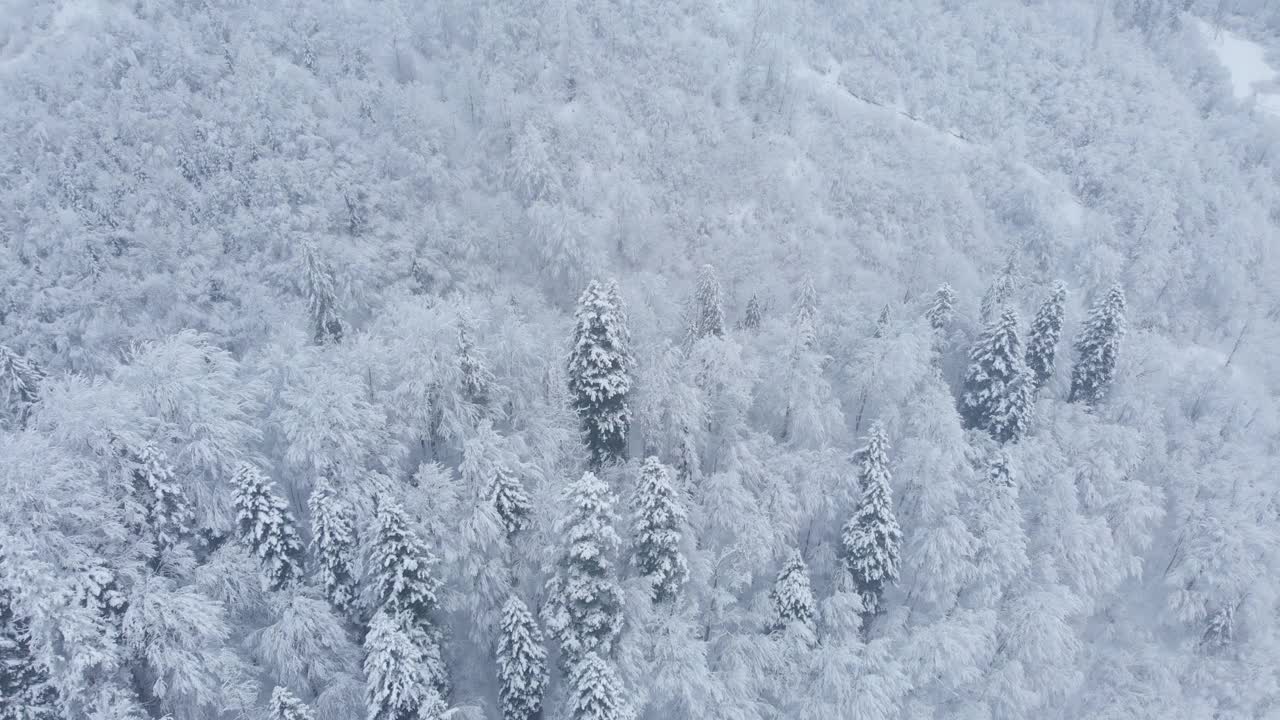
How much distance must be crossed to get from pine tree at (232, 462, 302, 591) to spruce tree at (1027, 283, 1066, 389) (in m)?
45.1

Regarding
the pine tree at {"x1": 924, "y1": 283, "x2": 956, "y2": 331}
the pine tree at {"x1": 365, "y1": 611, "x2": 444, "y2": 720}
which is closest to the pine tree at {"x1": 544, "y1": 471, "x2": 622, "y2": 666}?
the pine tree at {"x1": 365, "y1": 611, "x2": 444, "y2": 720}

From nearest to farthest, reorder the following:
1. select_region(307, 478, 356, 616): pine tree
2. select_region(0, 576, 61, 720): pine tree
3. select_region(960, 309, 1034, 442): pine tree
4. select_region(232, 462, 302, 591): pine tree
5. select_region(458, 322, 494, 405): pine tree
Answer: select_region(0, 576, 61, 720): pine tree → select_region(232, 462, 302, 591): pine tree → select_region(307, 478, 356, 616): pine tree → select_region(458, 322, 494, 405): pine tree → select_region(960, 309, 1034, 442): pine tree

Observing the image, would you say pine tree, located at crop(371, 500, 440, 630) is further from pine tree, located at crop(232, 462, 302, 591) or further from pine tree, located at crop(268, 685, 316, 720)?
pine tree, located at crop(268, 685, 316, 720)

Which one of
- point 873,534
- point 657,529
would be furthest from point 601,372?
point 873,534

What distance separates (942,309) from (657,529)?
29.3 metres

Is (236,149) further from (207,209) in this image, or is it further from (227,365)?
(227,365)

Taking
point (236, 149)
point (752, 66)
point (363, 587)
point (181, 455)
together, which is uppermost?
point (752, 66)

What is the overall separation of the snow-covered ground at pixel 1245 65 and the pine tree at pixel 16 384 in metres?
110

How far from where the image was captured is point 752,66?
64.5m

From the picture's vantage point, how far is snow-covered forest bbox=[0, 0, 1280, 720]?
27.5 metres

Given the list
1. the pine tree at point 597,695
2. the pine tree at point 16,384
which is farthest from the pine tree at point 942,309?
the pine tree at point 16,384

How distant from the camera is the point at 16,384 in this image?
30.2 meters

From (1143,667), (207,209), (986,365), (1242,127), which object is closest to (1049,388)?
(986,365)

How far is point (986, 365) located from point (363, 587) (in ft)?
130
